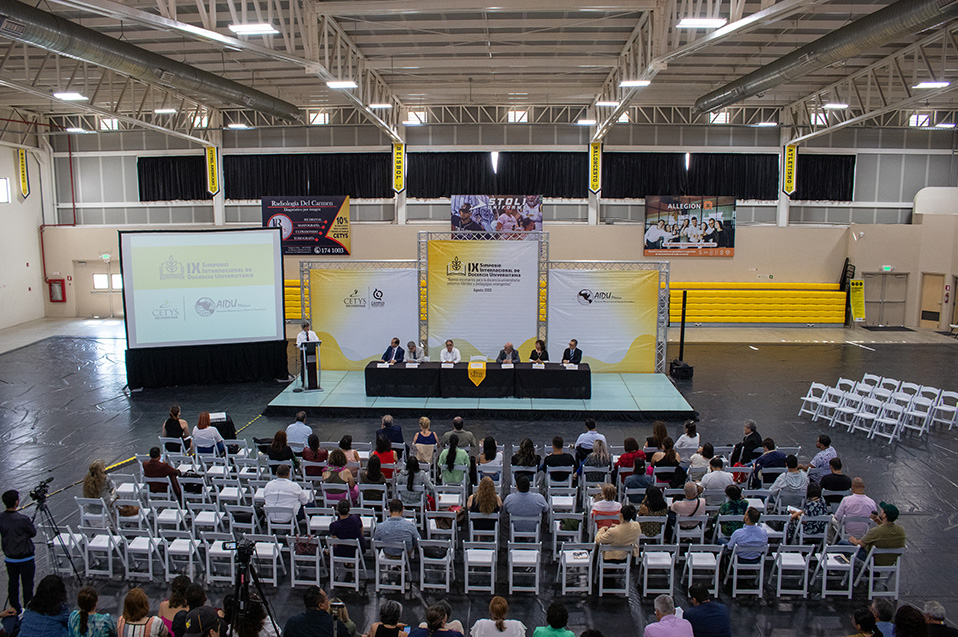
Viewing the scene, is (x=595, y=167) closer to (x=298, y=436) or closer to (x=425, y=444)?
(x=425, y=444)

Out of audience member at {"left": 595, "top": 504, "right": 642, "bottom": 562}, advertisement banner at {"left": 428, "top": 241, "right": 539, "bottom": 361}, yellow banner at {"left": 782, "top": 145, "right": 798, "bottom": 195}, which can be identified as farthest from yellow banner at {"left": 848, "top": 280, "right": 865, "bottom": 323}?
audience member at {"left": 595, "top": 504, "right": 642, "bottom": 562}

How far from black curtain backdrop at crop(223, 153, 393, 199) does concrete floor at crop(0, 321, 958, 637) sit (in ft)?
23.9

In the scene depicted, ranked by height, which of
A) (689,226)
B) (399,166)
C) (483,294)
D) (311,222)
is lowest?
(483,294)

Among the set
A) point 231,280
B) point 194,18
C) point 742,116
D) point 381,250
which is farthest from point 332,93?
point 742,116

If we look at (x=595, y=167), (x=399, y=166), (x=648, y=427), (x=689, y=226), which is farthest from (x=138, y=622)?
(x=689, y=226)

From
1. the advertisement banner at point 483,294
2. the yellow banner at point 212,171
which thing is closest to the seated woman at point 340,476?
the advertisement banner at point 483,294

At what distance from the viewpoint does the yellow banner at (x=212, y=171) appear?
84.7 feet

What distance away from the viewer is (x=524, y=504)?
298 inches

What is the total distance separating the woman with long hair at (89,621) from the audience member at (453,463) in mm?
4267

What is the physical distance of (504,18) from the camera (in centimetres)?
1467

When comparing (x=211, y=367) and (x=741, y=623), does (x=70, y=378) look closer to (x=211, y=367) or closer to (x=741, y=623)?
(x=211, y=367)

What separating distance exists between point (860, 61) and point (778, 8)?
1026 cm

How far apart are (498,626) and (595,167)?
70.9 ft

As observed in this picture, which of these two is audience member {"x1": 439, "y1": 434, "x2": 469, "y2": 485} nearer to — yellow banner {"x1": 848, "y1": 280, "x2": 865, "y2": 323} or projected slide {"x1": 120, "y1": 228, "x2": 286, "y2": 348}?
projected slide {"x1": 120, "y1": 228, "x2": 286, "y2": 348}
